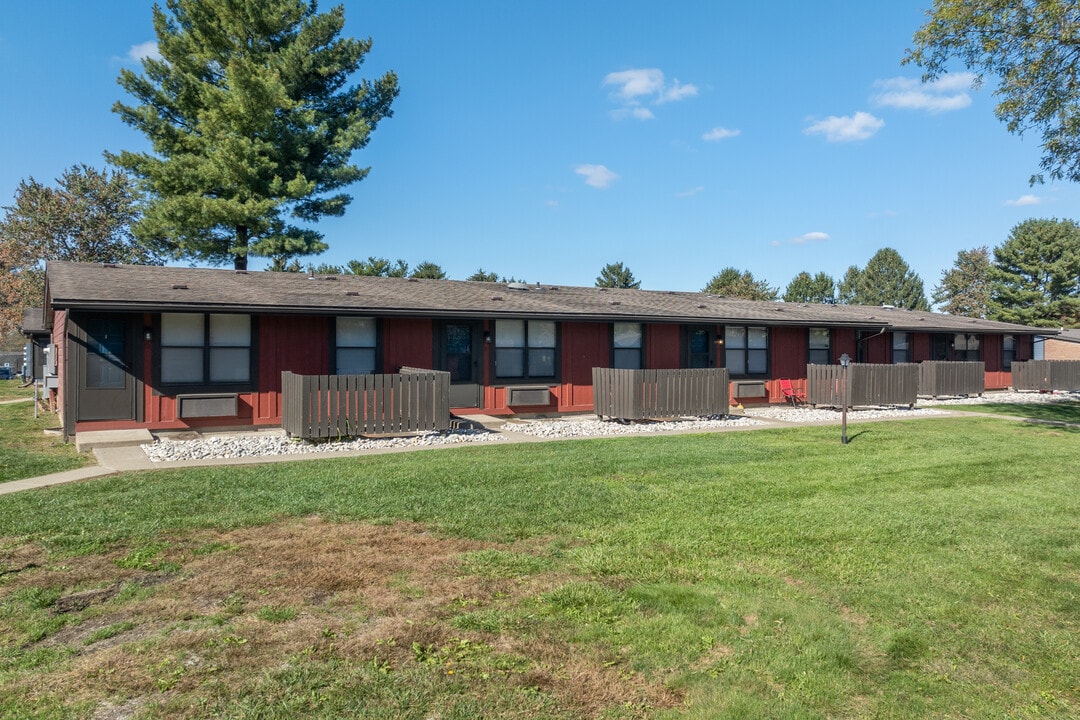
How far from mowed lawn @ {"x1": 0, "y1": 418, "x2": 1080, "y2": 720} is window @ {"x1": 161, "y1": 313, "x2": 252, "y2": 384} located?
4543mm

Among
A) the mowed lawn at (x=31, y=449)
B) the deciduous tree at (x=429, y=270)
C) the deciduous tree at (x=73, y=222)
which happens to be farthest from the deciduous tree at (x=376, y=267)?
the mowed lawn at (x=31, y=449)

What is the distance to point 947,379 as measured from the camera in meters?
20.0

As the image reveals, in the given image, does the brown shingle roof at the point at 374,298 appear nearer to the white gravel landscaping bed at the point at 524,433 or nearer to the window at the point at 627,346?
the window at the point at 627,346

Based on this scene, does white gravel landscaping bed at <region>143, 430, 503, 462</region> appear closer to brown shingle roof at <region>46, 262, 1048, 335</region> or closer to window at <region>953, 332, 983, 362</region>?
brown shingle roof at <region>46, 262, 1048, 335</region>

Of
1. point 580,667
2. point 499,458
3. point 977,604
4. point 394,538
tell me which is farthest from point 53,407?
point 977,604

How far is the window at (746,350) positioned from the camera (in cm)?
1775

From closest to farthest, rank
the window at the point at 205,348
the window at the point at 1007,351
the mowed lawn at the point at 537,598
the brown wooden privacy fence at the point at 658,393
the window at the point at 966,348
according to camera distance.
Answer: the mowed lawn at the point at 537,598 < the window at the point at 205,348 < the brown wooden privacy fence at the point at 658,393 < the window at the point at 966,348 < the window at the point at 1007,351

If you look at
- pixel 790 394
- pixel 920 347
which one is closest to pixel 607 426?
pixel 790 394

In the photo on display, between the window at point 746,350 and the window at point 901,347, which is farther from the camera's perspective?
the window at point 901,347

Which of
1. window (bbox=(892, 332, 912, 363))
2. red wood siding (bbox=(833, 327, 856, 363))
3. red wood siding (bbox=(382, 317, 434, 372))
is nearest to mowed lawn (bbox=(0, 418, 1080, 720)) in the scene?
red wood siding (bbox=(382, 317, 434, 372))

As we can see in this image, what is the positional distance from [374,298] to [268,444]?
4.44 metres

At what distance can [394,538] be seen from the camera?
5.53 meters

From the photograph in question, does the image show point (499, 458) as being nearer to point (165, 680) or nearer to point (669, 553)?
point (669, 553)

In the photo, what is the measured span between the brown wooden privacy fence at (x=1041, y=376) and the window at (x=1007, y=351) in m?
0.53
